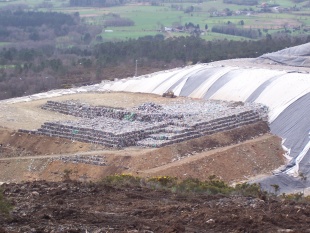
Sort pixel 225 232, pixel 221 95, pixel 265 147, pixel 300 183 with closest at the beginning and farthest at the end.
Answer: pixel 225 232 → pixel 300 183 → pixel 265 147 → pixel 221 95

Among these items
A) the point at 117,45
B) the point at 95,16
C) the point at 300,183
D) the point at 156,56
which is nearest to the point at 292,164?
the point at 300,183

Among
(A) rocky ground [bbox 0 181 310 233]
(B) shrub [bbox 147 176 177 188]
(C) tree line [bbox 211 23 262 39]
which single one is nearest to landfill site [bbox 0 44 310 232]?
(A) rocky ground [bbox 0 181 310 233]

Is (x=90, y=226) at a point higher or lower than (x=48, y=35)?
higher

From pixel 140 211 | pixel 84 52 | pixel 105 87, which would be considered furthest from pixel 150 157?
pixel 84 52

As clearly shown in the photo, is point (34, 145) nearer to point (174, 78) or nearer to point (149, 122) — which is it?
point (149, 122)

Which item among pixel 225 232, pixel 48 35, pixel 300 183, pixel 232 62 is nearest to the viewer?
pixel 225 232

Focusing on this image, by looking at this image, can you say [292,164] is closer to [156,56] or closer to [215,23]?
[156,56]

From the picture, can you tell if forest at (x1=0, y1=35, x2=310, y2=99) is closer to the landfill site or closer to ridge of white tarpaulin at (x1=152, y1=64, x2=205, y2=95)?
the landfill site
